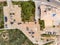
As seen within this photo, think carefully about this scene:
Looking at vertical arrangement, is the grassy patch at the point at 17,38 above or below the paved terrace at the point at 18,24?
below

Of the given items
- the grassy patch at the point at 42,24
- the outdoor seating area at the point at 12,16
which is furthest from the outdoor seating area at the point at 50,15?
the outdoor seating area at the point at 12,16

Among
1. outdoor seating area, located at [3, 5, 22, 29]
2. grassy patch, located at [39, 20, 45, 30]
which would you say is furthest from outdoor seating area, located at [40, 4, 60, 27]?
outdoor seating area, located at [3, 5, 22, 29]

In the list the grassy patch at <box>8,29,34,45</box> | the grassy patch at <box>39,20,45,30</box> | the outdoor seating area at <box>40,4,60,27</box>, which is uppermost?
the outdoor seating area at <box>40,4,60,27</box>

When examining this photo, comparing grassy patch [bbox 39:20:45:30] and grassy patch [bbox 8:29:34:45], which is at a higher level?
grassy patch [bbox 39:20:45:30]

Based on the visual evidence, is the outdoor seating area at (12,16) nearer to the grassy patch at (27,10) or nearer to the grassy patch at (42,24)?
the grassy patch at (27,10)

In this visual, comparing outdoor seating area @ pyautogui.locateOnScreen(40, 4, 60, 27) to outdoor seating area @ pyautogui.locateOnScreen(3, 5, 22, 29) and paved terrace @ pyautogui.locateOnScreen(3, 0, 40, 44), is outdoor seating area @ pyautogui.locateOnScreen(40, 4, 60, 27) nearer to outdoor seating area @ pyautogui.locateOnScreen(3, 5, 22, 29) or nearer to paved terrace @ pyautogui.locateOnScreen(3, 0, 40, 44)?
paved terrace @ pyautogui.locateOnScreen(3, 0, 40, 44)

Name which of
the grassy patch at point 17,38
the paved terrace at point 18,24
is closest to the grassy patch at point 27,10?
the paved terrace at point 18,24

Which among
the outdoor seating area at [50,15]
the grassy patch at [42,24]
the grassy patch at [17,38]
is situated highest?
the outdoor seating area at [50,15]

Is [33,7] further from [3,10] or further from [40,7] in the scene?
[3,10]
